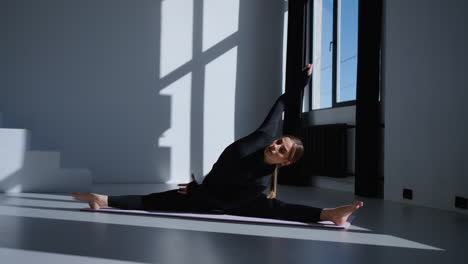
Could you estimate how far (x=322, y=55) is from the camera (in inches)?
230

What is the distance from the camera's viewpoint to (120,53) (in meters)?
5.69

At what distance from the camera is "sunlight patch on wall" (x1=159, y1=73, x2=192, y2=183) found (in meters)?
5.79

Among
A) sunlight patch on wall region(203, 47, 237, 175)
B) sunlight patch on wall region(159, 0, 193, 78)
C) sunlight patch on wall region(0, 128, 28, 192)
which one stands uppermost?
sunlight patch on wall region(159, 0, 193, 78)

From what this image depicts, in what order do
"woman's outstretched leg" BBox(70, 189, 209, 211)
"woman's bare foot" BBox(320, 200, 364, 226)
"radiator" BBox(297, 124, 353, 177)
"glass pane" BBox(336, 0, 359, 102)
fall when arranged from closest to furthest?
"woman's bare foot" BBox(320, 200, 364, 226), "woman's outstretched leg" BBox(70, 189, 209, 211), "radiator" BBox(297, 124, 353, 177), "glass pane" BBox(336, 0, 359, 102)

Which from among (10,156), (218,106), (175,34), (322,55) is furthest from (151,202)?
(322,55)

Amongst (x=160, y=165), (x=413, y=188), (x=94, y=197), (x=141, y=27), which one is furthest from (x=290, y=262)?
(x=141, y=27)

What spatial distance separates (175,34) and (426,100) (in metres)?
3.29

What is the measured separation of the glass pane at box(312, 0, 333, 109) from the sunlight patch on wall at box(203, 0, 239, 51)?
104 cm

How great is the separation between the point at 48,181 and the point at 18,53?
1.85 m

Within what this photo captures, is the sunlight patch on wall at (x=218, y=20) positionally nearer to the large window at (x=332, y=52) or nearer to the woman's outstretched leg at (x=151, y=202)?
the large window at (x=332, y=52)

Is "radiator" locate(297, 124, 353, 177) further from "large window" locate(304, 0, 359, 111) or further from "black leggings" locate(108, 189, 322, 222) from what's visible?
"black leggings" locate(108, 189, 322, 222)

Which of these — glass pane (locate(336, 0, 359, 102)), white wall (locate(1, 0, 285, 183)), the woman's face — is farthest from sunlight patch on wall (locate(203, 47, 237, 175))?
the woman's face

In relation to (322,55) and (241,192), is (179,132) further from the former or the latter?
(241,192)

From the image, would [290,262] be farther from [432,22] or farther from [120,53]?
[120,53]
